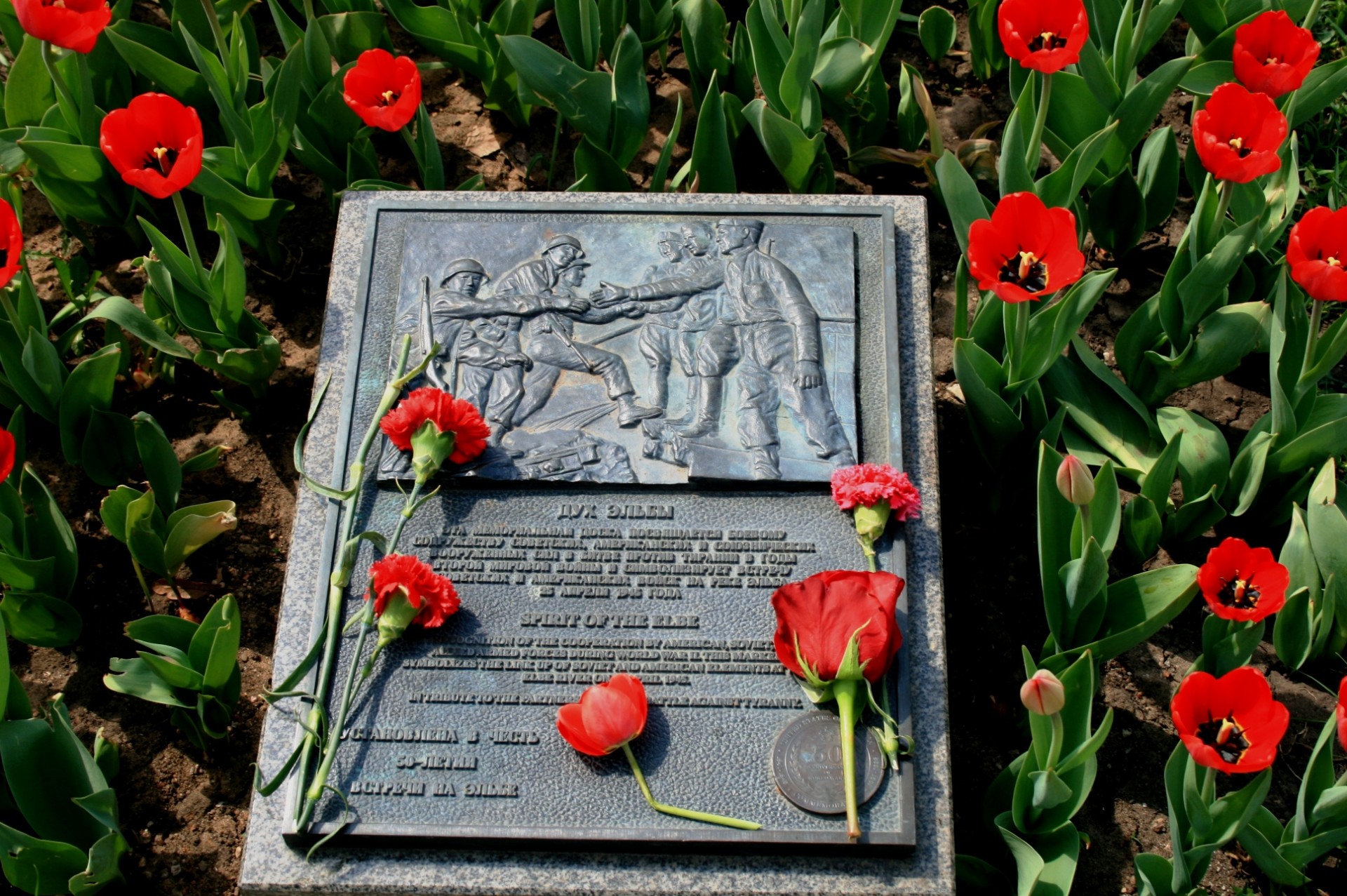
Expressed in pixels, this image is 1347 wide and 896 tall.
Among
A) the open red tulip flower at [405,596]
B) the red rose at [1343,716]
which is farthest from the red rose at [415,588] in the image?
the red rose at [1343,716]

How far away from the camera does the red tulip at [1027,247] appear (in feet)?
9.23

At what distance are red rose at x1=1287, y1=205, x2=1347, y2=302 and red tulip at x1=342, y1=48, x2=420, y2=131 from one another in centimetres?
225

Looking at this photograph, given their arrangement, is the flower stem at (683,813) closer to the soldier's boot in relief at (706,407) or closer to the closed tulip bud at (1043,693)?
the closed tulip bud at (1043,693)

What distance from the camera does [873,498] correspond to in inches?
111

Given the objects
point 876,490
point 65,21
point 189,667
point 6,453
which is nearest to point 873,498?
point 876,490

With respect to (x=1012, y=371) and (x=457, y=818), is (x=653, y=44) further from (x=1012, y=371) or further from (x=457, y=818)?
(x=457, y=818)

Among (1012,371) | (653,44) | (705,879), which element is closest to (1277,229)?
(1012,371)

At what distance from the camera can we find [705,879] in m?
2.54

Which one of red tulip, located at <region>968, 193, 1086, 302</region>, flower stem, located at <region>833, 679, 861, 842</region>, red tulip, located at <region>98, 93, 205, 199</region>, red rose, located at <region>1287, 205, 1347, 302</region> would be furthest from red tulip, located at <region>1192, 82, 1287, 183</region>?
red tulip, located at <region>98, 93, 205, 199</region>

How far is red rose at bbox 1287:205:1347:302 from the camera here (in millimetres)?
2818

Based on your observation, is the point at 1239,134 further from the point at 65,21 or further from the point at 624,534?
the point at 65,21

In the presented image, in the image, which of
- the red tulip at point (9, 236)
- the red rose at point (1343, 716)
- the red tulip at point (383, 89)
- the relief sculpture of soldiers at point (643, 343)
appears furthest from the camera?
the red tulip at point (383, 89)

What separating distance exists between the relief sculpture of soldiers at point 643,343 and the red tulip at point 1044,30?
637mm

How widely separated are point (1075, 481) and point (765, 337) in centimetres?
89
